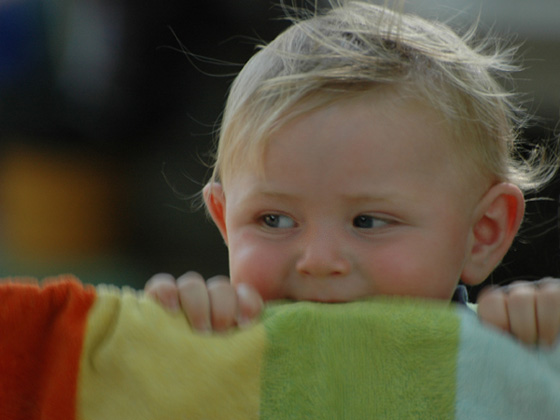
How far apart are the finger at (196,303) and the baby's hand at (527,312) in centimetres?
25

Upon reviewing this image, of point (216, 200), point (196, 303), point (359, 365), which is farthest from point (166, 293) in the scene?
point (216, 200)

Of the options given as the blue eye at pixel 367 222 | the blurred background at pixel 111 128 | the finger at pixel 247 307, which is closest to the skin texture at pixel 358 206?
the blue eye at pixel 367 222

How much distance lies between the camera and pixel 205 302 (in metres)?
0.68

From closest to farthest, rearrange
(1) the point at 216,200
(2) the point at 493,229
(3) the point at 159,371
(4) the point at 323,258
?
(3) the point at 159,371, (4) the point at 323,258, (2) the point at 493,229, (1) the point at 216,200

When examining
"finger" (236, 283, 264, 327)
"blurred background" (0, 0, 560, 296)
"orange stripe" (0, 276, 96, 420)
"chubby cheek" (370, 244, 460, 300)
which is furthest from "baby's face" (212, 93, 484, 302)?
"blurred background" (0, 0, 560, 296)

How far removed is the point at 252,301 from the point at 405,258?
0.22 metres

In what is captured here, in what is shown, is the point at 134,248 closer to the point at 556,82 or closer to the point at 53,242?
the point at 53,242

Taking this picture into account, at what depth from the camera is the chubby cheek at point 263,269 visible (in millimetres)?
860

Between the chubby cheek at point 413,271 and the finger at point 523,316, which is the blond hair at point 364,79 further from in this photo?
the finger at point 523,316

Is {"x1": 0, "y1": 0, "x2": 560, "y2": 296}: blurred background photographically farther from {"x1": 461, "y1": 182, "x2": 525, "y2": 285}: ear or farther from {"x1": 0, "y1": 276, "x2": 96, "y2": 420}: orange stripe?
{"x1": 0, "y1": 276, "x2": 96, "y2": 420}: orange stripe

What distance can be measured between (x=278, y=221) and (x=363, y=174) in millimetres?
120

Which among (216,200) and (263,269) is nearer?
(263,269)

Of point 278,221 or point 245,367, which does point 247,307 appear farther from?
point 278,221

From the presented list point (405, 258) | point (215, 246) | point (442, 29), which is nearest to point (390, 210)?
point (405, 258)
